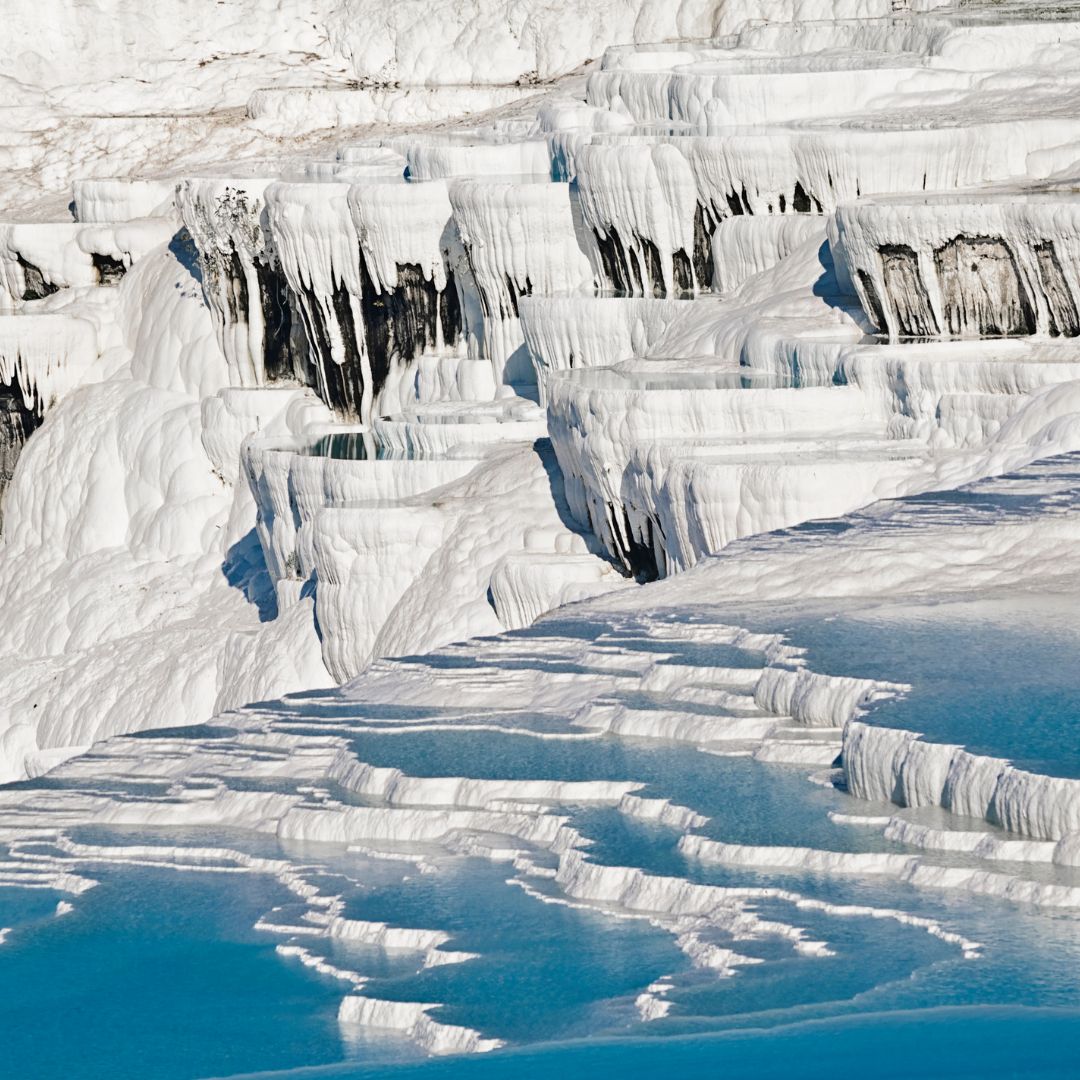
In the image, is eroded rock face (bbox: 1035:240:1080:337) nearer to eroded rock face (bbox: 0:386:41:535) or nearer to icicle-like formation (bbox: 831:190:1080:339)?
icicle-like formation (bbox: 831:190:1080:339)

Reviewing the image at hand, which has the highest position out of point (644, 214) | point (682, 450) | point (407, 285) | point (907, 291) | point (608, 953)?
point (644, 214)

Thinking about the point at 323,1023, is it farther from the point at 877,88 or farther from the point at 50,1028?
the point at 877,88

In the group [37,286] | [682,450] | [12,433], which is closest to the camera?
[682,450]

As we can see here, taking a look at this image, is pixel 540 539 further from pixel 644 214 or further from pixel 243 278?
pixel 243 278

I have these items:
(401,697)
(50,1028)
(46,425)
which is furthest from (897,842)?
(46,425)

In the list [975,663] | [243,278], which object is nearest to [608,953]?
[975,663]

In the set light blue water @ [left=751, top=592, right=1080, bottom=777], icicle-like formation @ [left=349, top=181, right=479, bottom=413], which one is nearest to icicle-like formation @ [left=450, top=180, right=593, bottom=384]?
icicle-like formation @ [left=349, top=181, right=479, bottom=413]

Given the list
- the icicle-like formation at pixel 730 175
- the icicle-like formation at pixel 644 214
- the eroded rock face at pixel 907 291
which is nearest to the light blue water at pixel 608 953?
the eroded rock face at pixel 907 291
